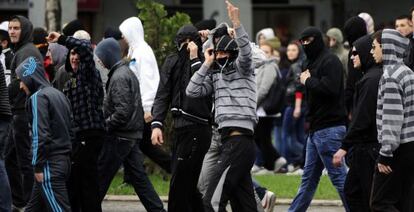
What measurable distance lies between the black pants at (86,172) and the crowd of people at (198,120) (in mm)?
12

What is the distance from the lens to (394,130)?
9.66m

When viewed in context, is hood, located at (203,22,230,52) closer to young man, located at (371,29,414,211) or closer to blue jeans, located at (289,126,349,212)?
young man, located at (371,29,414,211)

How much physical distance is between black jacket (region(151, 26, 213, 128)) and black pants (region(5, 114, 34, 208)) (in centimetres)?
210

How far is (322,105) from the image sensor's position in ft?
38.5

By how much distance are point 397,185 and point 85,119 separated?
3082 millimetres

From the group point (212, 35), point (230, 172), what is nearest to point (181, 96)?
point (212, 35)

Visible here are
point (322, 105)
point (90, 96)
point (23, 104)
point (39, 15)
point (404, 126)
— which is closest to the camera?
point (404, 126)

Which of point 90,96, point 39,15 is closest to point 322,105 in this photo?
point 90,96

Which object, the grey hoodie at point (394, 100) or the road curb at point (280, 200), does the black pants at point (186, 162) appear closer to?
the grey hoodie at point (394, 100)

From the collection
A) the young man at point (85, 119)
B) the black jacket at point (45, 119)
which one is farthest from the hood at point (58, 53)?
the black jacket at point (45, 119)

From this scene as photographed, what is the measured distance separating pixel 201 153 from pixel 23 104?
8.97ft

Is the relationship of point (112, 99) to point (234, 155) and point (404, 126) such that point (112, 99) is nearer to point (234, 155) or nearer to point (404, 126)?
point (234, 155)

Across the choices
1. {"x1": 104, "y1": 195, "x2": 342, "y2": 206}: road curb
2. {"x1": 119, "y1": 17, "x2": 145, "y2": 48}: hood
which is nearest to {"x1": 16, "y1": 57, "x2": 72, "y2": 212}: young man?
{"x1": 119, "y1": 17, "x2": 145, "y2": 48}: hood

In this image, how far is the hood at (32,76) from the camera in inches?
409
